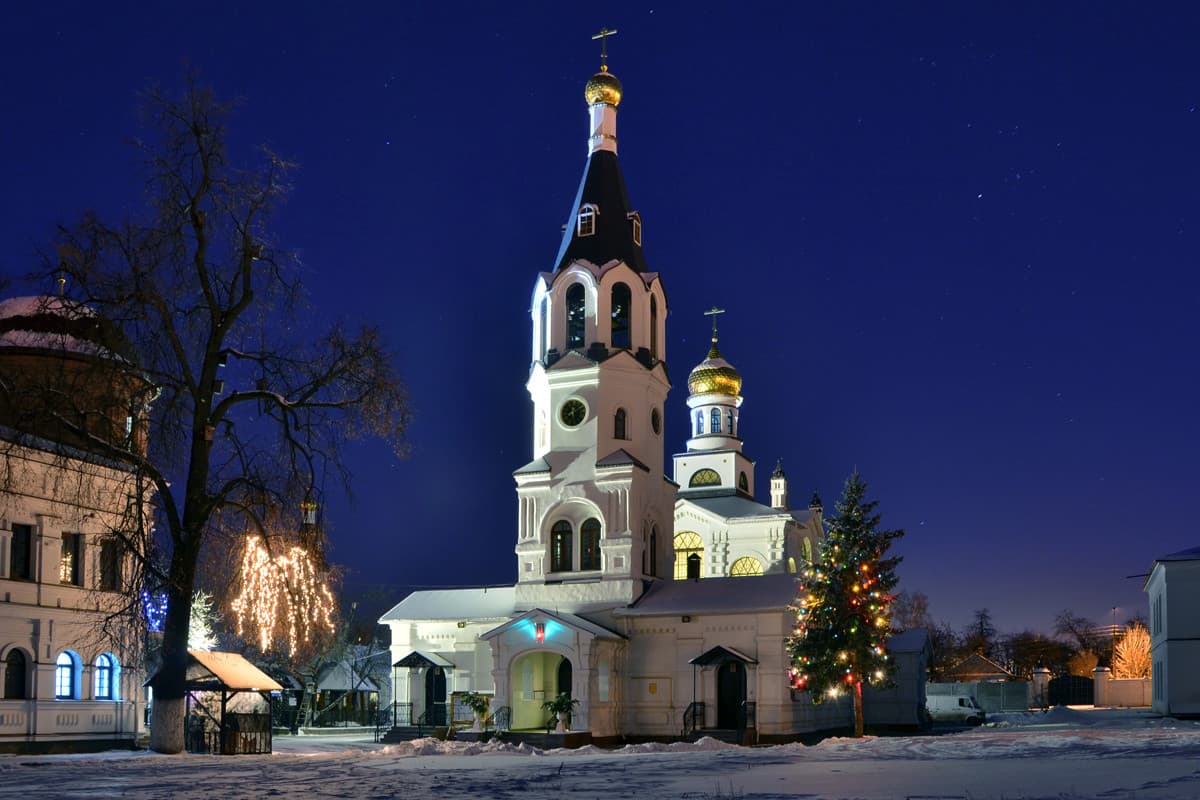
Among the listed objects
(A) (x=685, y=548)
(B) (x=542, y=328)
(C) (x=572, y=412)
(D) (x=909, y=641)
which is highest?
(B) (x=542, y=328)

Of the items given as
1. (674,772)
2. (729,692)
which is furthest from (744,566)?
(674,772)

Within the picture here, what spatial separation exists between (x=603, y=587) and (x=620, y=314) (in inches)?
338

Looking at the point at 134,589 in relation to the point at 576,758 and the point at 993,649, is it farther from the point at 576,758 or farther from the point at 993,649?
the point at 993,649

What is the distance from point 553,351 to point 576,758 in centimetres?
1921

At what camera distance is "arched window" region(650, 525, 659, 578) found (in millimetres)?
41156

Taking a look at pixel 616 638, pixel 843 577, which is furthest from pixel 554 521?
pixel 843 577

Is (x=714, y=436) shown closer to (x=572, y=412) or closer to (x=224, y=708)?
(x=572, y=412)

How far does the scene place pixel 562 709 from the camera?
35438 mm

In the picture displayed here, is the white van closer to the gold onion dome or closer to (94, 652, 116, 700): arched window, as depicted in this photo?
the gold onion dome

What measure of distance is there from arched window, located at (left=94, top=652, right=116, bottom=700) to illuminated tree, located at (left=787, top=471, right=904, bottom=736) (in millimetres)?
17301

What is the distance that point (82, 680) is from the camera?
27.8m

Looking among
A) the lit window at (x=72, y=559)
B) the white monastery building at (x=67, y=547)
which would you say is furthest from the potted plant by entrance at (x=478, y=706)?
the lit window at (x=72, y=559)

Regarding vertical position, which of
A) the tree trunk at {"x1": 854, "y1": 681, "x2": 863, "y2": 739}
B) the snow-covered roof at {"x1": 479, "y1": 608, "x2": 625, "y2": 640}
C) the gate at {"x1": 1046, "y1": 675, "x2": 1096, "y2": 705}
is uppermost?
the snow-covered roof at {"x1": 479, "y1": 608, "x2": 625, "y2": 640}

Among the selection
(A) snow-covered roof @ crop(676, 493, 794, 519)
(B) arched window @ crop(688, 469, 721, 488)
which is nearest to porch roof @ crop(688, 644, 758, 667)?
(A) snow-covered roof @ crop(676, 493, 794, 519)
